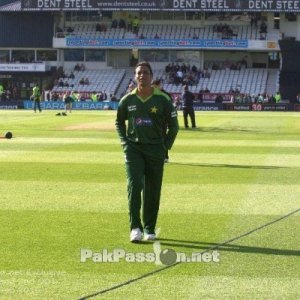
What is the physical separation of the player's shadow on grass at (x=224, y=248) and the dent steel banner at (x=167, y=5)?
63.4 meters

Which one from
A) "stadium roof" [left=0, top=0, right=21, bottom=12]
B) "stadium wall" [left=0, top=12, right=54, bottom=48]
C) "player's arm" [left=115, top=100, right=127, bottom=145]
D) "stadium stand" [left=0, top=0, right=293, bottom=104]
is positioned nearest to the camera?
"player's arm" [left=115, top=100, right=127, bottom=145]

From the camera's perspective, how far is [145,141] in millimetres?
8984

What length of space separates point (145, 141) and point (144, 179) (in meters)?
0.48

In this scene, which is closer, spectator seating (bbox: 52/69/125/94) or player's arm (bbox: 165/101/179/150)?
player's arm (bbox: 165/101/179/150)

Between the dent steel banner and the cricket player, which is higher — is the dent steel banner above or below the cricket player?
above

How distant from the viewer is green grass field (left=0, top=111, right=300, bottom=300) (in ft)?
23.1

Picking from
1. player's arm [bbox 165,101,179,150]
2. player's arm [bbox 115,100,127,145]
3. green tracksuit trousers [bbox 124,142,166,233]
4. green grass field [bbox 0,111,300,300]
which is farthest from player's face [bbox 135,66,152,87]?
green grass field [bbox 0,111,300,300]

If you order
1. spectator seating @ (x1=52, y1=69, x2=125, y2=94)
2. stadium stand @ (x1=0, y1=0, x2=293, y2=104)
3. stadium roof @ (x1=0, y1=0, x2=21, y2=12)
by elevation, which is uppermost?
stadium roof @ (x1=0, y1=0, x2=21, y2=12)

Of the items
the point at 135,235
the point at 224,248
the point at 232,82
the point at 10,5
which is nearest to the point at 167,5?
the point at 232,82

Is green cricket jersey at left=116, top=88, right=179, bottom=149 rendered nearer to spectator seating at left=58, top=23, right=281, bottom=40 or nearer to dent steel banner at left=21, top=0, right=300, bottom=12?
dent steel banner at left=21, top=0, right=300, bottom=12

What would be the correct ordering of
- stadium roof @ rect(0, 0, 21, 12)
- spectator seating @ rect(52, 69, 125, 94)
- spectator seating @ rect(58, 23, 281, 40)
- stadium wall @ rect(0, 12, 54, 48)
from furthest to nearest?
stadium wall @ rect(0, 12, 54, 48)
stadium roof @ rect(0, 0, 21, 12)
spectator seating @ rect(58, 23, 281, 40)
spectator seating @ rect(52, 69, 125, 94)

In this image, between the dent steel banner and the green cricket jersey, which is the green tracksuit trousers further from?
the dent steel banner

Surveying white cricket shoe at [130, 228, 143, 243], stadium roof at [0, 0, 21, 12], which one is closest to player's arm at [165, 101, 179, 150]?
white cricket shoe at [130, 228, 143, 243]

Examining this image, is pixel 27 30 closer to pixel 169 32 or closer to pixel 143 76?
pixel 169 32
